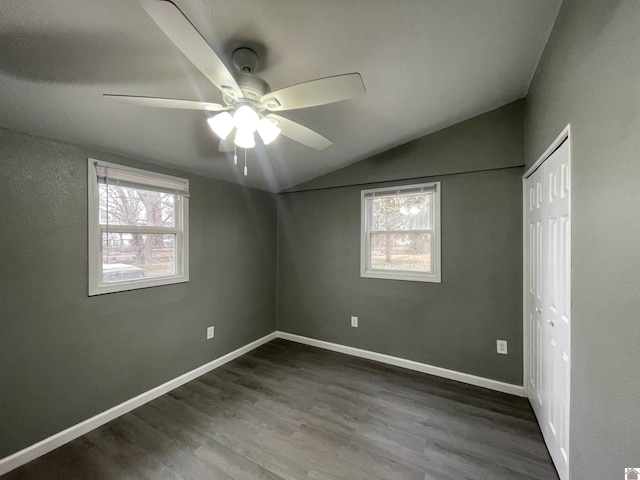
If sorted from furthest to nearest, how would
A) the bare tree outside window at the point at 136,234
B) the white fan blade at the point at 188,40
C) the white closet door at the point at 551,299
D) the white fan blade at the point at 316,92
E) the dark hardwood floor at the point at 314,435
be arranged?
the bare tree outside window at the point at 136,234 < the dark hardwood floor at the point at 314,435 < the white closet door at the point at 551,299 < the white fan blade at the point at 316,92 < the white fan blade at the point at 188,40

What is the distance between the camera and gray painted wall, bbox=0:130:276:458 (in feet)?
5.59

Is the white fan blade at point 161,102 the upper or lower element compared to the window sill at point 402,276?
upper

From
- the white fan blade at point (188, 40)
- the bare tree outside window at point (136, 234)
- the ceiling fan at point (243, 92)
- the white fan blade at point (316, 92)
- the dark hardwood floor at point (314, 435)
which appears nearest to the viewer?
the white fan blade at point (188, 40)

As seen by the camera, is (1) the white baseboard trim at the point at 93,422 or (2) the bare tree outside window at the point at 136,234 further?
(2) the bare tree outside window at the point at 136,234

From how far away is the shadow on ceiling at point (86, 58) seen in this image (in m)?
1.20

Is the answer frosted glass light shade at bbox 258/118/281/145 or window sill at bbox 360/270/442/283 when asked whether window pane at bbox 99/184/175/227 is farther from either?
window sill at bbox 360/270/442/283

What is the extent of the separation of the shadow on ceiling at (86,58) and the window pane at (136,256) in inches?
47.7

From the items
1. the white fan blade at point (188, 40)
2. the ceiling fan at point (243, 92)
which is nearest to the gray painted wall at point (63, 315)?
the ceiling fan at point (243, 92)

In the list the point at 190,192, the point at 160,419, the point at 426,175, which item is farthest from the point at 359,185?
the point at 160,419

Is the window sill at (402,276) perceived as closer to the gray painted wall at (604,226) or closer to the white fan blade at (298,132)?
the gray painted wall at (604,226)

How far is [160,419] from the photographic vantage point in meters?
2.15

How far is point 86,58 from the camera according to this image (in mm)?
1315

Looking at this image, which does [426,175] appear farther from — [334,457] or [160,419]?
[160,419]

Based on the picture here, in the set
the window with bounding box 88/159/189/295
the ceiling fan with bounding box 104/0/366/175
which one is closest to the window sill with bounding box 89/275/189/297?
the window with bounding box 88/159/189/295
